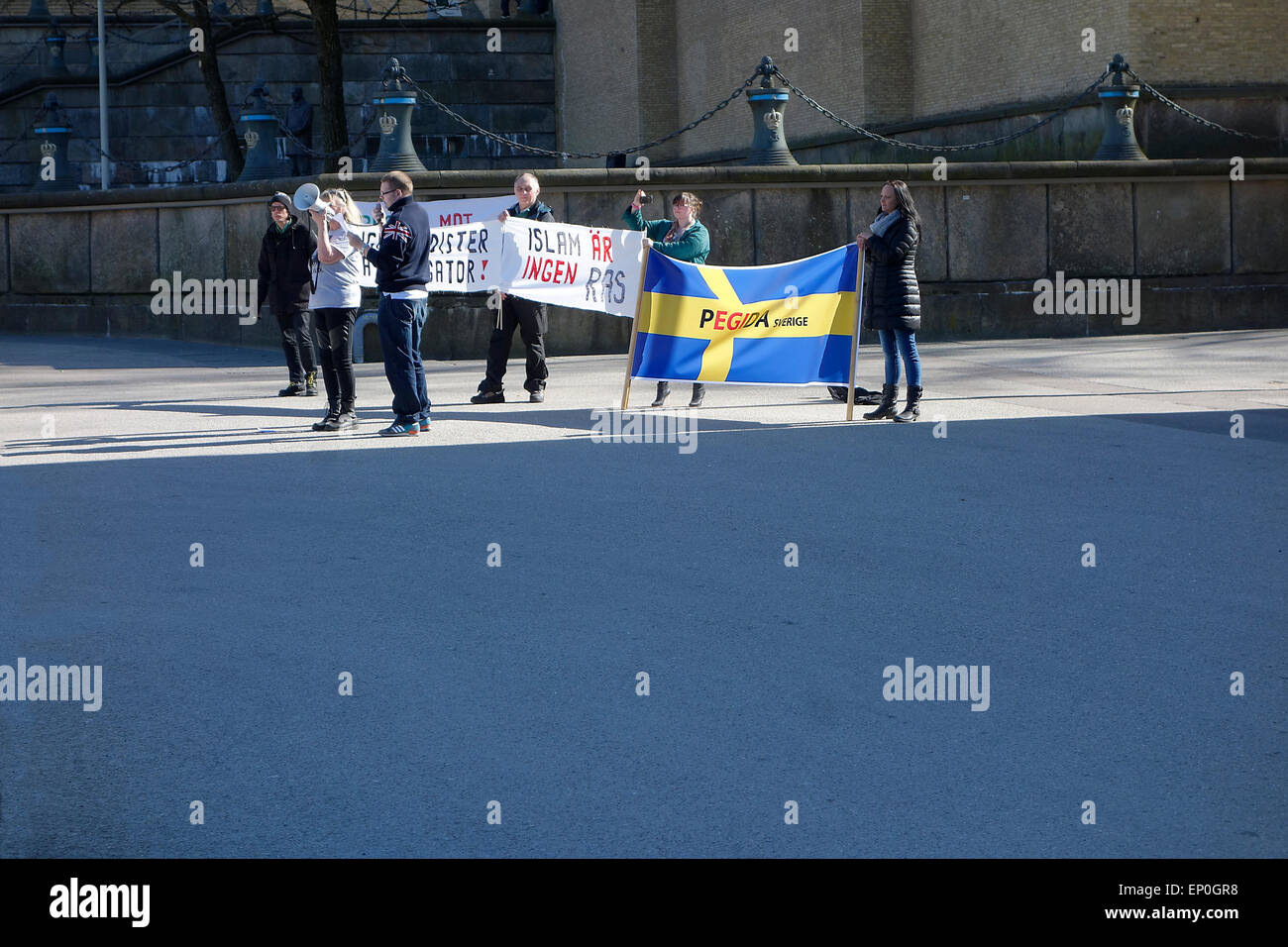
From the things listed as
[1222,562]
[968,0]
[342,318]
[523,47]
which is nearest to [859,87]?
[968,0]

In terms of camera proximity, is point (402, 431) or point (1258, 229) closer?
point (402, 431)

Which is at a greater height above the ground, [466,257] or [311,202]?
[311,202]

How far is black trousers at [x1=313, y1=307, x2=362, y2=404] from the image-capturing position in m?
12.2

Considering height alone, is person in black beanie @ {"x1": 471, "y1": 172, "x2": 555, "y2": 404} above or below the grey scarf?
below

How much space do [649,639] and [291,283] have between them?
376 inches

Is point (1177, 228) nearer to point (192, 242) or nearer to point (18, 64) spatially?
point (192, 242)

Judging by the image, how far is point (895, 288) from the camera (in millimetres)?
12492

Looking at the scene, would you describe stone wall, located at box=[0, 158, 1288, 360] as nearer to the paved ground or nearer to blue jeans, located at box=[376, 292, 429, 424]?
blue jeans, located at box=[376, 292, 429, 424]

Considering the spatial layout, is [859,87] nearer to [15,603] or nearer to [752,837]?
[15,603]

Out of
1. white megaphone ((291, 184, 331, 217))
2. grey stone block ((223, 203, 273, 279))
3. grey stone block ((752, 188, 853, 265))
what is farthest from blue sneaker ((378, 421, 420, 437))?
grey stone block ((223, 203, 273, 279))

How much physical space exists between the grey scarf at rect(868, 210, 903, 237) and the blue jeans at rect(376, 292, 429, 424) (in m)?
3.62

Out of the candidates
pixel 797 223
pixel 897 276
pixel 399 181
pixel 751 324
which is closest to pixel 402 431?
pixel 399 181

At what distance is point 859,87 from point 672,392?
1787 centimetres

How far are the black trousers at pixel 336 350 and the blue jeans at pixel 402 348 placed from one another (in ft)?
1.61
